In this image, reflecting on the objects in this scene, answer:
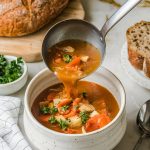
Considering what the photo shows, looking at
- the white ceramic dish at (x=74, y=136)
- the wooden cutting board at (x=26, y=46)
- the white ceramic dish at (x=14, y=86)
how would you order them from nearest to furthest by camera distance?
the white ceramic dish at (x=74, y=136), the white ceramic dish at (x=14, y=86), the wooden cutting board at (x=26, y=46)

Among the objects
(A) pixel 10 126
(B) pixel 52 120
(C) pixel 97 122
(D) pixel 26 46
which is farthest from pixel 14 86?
(C) pixel 97 122

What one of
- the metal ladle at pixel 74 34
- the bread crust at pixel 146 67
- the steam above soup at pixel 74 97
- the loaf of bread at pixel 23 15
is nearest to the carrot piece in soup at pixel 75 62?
the steam above soup at pixel 74 97

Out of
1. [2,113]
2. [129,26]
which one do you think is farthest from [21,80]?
[129,26]

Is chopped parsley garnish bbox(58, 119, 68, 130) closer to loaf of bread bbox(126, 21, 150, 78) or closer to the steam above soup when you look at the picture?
the steam above soup

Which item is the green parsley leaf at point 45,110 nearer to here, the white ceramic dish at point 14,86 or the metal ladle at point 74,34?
the metal ladle at point 74,34

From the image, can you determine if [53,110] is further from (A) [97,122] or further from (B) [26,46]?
(B) [26,46]

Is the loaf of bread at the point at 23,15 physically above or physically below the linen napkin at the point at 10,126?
above

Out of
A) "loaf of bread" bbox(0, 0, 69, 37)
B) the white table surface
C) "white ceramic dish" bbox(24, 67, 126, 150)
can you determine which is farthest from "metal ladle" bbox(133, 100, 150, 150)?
"loaf of bread" bbox(0, 0, 69, 37)
